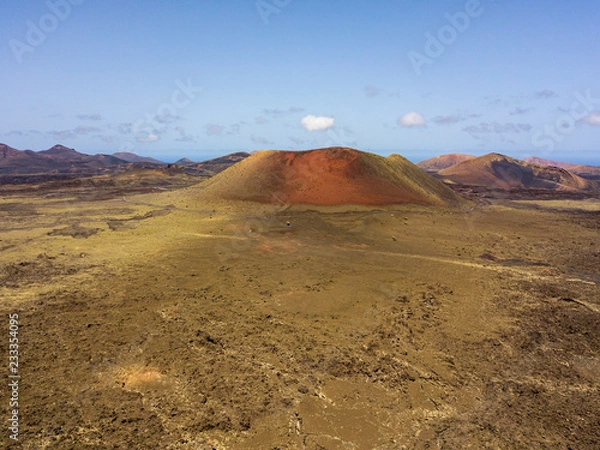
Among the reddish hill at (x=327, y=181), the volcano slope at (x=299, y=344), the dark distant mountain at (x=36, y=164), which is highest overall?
the dark distant mountain at (x=36, y=164)

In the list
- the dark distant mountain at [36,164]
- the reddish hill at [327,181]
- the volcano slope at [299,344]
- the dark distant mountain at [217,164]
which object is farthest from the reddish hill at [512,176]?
the dark distant mountain at [36,164]

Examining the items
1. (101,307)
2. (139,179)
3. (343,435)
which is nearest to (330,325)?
(343,435)

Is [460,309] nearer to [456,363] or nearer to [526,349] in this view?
[526,349]

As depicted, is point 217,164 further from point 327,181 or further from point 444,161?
point 444,161

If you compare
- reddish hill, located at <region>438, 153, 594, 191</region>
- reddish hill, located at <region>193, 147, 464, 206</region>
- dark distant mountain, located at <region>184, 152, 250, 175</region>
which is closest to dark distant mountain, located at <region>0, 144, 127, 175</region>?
dark distant mountain, located at <region>184, 152, 250, 175</region>

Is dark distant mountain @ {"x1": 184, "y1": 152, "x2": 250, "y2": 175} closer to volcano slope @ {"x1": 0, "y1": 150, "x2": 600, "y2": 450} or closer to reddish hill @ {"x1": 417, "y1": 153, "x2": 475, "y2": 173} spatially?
reddish hill @ {"x1": 417, "y1": 153, "x2": 475, "y2": 173}

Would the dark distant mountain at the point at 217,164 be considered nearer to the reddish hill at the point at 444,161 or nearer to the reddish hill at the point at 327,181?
the reddish hill at the point at 327,181
